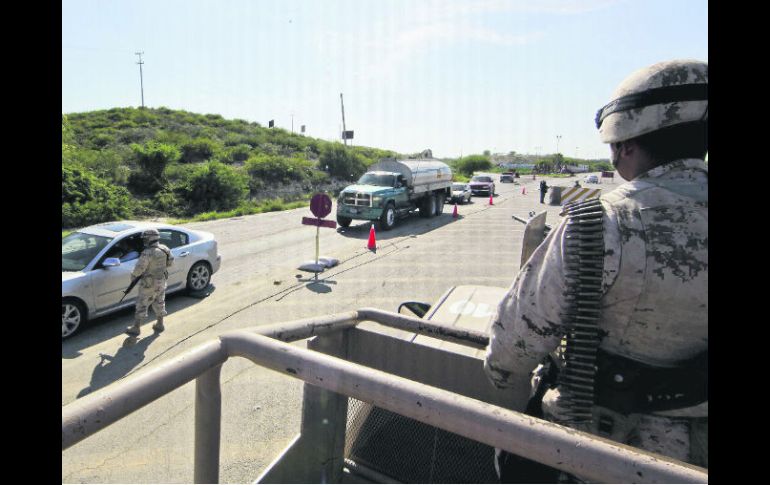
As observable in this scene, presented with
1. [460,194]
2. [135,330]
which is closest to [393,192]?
[460,194]

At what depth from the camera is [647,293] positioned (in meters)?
1.42

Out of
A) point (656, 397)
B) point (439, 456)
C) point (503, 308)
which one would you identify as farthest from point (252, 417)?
point (656, 397)

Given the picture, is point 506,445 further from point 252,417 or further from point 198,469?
point 252,417

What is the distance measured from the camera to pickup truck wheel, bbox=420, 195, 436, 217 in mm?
19266

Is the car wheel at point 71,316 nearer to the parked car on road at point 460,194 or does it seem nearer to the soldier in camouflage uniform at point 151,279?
the soldier in camouflage uniform at point 151,279

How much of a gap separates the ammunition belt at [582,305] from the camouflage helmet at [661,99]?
1.03ft

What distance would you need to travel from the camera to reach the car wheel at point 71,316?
20.0 feet

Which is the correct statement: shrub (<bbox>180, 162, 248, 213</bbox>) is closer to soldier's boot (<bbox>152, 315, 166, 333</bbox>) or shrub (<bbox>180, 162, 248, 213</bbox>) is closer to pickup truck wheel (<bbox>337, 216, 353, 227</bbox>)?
pickup truck wheel (<bbox>337, 216, 353, 227</bbox>)

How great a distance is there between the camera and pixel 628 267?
1.41 meters

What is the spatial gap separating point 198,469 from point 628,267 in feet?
4.71

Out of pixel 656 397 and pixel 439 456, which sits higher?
pixel 656 397

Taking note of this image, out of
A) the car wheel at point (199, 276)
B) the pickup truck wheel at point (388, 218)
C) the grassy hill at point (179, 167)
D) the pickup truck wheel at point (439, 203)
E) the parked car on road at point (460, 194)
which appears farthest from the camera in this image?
the parked car on road at point (460, 194)

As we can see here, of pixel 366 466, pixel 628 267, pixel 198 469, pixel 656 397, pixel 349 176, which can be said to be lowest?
pixel 366 466

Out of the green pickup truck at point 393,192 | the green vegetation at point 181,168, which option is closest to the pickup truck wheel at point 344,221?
the green pickup truck at point 393,192
